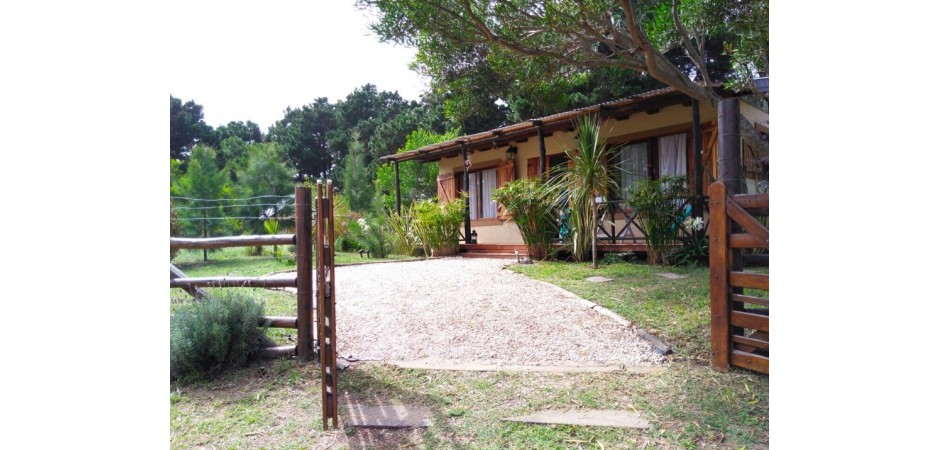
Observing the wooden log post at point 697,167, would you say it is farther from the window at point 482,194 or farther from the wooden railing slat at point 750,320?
the window at point 482,194

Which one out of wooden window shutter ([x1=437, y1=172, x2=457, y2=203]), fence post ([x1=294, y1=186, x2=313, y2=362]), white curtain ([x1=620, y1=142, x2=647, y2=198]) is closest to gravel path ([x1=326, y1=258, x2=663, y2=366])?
fence post ([x1=294, y1=186, x2=313, y2=362])

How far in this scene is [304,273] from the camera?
320cm

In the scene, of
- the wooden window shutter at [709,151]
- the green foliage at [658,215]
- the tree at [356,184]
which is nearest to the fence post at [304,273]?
the green foliage at [658,215]

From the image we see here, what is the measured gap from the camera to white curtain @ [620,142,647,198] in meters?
8.78

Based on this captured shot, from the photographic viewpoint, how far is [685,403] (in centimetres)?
249

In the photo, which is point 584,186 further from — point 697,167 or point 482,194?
point 482,194

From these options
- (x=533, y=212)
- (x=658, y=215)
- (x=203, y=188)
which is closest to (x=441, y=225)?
(x=533, y=212)

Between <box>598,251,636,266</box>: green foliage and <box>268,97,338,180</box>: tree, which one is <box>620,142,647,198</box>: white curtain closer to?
<box>598,251,636,266</box>: green foliage

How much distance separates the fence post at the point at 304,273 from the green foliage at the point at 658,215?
16.1ft
